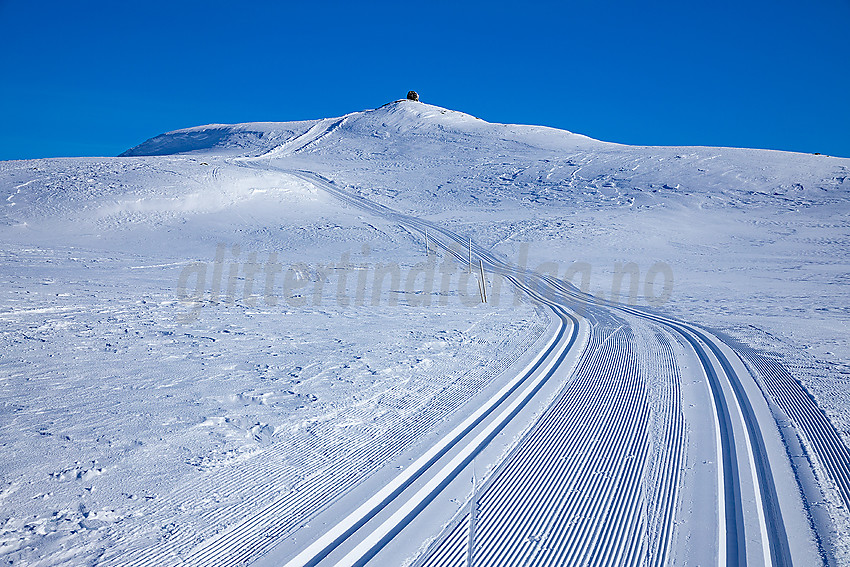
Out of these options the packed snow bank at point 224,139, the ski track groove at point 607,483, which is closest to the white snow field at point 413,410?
the ski track groove at point 607,483

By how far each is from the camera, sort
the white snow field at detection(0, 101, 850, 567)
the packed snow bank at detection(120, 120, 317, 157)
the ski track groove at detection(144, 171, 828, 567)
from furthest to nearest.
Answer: the packed snow bank at detection(120, 120, 317, 157)
the white snow field at detection(0, 101, 850, 567)
the ski track groove at detection(144, 171, 828, 567)

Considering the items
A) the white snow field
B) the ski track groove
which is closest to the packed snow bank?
the white snow field

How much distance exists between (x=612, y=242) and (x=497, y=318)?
1722 cm

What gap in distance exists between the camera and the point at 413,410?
6367mm

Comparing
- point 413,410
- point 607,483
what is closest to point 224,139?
point 413,410

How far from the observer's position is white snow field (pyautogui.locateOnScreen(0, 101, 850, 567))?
149 inches

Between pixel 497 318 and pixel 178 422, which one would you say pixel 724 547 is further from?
pixel 497 318

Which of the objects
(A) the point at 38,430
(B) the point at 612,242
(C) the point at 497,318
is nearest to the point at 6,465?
(A) the point at 38,430

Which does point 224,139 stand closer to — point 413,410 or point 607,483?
point 413,410

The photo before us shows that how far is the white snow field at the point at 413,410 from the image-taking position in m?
3.79

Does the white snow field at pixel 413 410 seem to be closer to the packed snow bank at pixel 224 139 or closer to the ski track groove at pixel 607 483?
the ski track groove at pixel 607 483

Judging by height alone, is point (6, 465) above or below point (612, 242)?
below

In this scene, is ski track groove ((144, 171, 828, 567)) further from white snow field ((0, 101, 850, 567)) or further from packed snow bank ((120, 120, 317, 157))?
packed snow bank ((120, 120, 317, 157))

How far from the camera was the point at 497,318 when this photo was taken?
1235 cm
